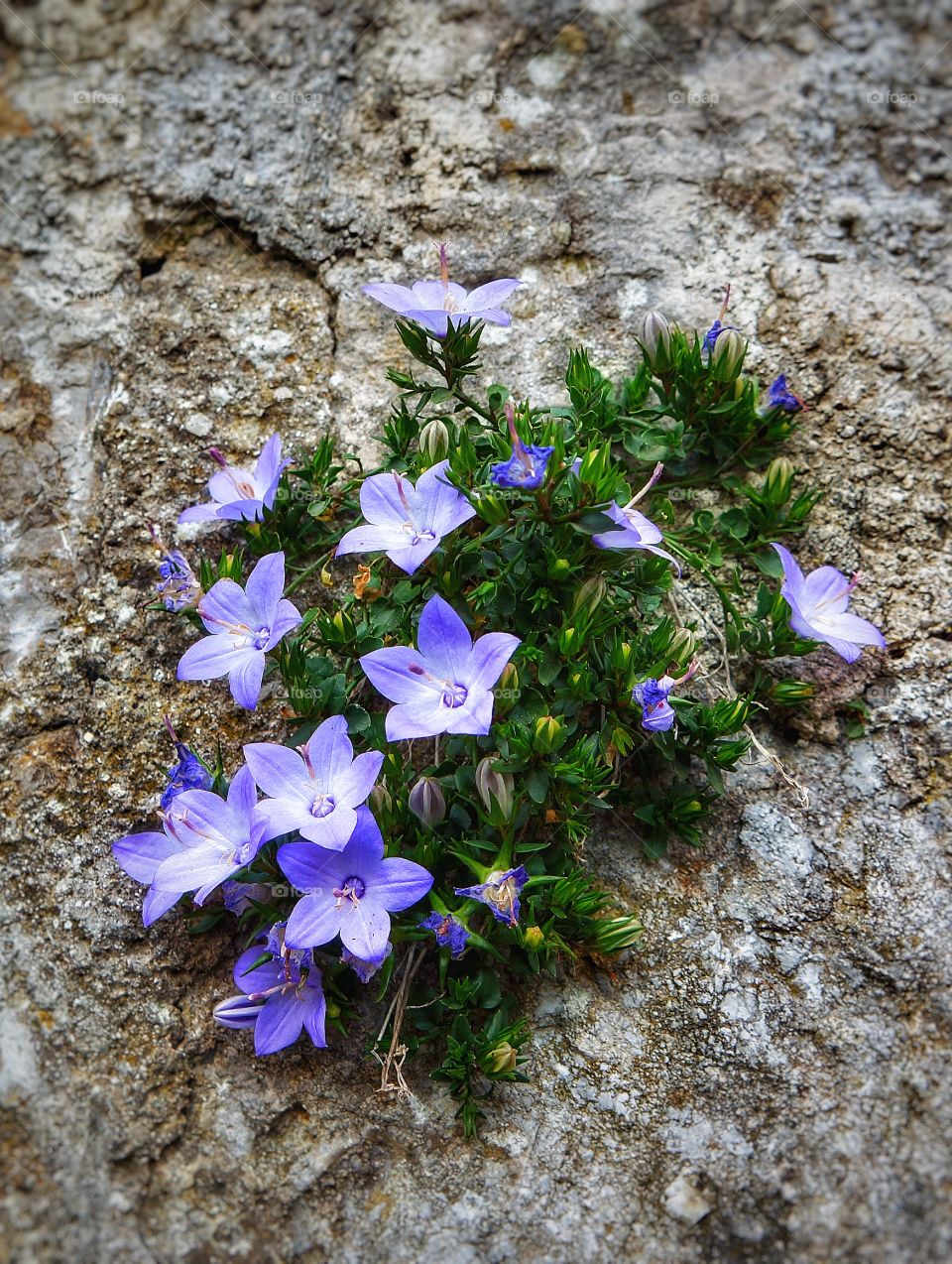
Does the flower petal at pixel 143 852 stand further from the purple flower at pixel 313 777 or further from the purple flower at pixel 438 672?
the purple flower at pixel 438 672

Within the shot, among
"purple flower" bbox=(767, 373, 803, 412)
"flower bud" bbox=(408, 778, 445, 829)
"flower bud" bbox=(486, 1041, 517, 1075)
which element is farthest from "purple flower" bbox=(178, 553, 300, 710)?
"purple flower" bbox=(767, 373, 803, 412)

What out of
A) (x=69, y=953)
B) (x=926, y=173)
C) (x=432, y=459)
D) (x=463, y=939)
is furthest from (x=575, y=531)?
(x=926, y=173)

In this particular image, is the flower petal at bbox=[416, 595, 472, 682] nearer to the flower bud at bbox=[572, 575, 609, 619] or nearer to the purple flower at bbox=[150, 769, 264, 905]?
the flower bud at bbox=[572, 575, 609, 619]

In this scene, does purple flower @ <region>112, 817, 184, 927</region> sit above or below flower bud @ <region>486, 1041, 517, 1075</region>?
above

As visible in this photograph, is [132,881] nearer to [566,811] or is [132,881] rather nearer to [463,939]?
[463,939]

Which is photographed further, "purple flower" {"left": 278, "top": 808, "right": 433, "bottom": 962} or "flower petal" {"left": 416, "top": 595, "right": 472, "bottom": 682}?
"flower petal" {"left": 416, "top": 595, "right": 472, "bottom": 682}

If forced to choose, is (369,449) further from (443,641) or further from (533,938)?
(533,938)

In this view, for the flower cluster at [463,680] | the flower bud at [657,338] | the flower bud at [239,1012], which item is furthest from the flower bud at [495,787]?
the flower bud at [657,338]
